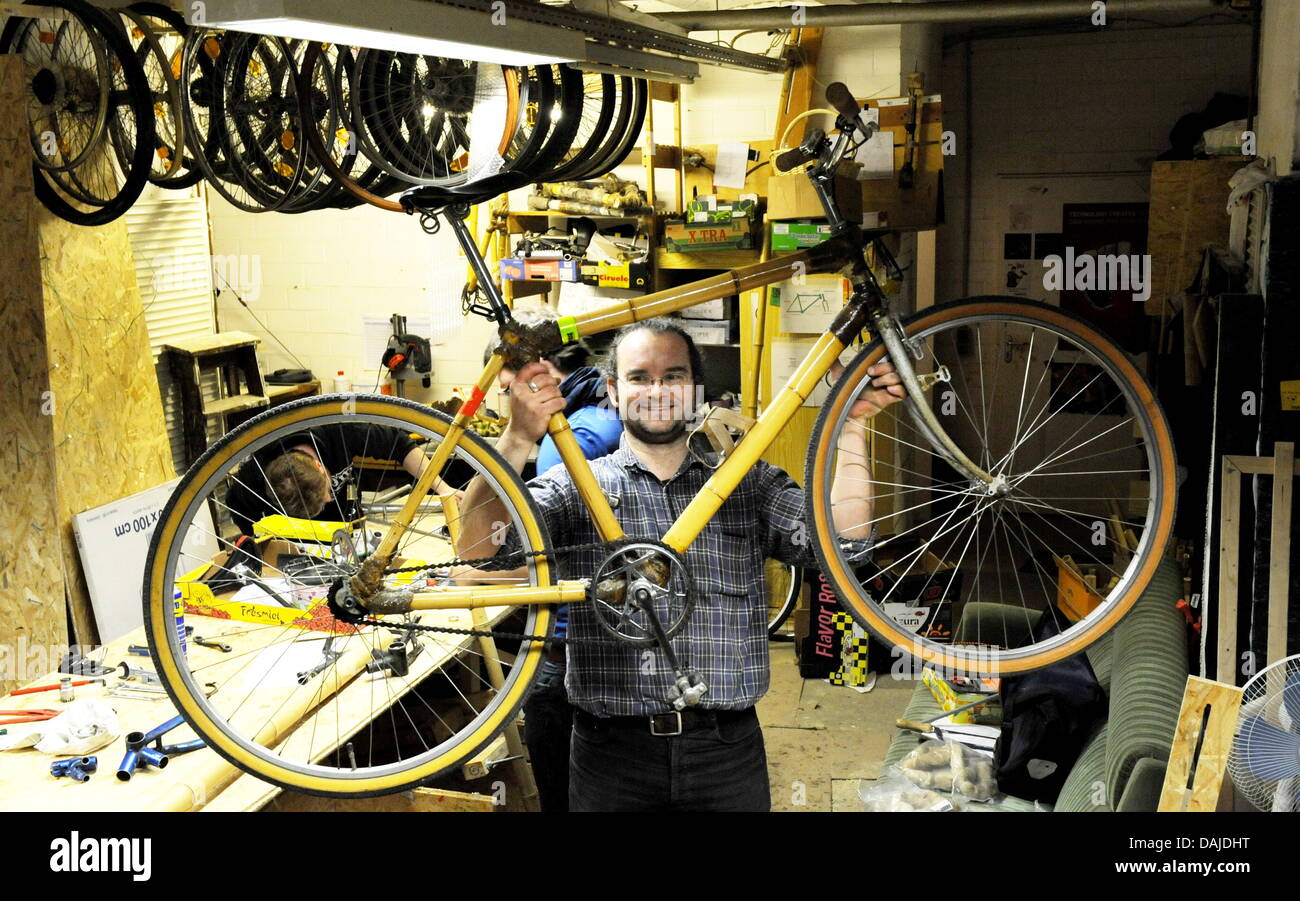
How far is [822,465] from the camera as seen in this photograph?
226cm

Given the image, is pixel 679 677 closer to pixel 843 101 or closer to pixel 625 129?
pixel 843 101

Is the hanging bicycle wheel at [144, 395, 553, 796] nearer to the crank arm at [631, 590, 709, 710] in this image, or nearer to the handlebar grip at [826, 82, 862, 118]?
the crank arm at [631, 590, 709, 710]

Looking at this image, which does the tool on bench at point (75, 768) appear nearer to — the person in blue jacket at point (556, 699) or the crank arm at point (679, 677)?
the person in blue jacket at point (556, 699)

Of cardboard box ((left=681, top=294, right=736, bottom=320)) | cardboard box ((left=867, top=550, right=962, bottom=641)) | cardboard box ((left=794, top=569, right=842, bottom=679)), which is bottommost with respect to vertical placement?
cardboard box ((left=794, top=569, right=842, bottom=679))

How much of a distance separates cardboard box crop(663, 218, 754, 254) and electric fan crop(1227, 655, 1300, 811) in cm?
333

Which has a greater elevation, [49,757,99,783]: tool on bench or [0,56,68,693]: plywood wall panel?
[0,56,68,693]: plywood wall panel

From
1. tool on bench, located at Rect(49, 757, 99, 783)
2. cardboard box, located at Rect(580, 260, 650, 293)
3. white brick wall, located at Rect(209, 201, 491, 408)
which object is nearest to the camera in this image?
tool on bench, located at Rect(49, 757, 99, 783)

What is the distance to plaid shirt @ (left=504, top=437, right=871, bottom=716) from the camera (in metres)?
2.58

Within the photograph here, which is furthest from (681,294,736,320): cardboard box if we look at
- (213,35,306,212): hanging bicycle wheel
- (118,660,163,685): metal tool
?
(118,660,163,685): metal tool

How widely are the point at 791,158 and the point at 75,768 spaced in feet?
6.96

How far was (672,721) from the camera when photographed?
259 centimetres

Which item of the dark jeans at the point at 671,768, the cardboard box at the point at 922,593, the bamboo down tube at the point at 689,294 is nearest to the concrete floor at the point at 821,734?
the cardboard box at the point at 922,593

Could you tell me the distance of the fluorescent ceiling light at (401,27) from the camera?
1.68 metres
